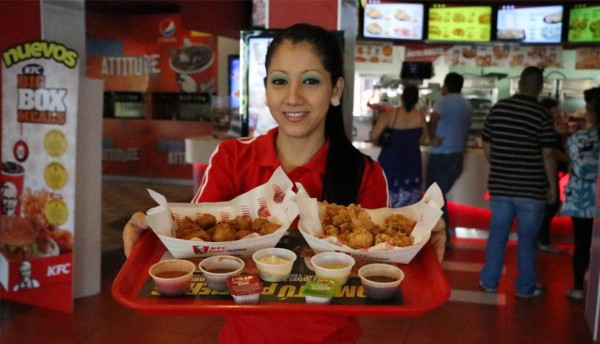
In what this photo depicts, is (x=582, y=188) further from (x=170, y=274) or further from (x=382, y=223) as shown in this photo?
→ (x=170, y=274)

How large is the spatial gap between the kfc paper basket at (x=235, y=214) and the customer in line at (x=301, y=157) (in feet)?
0.24

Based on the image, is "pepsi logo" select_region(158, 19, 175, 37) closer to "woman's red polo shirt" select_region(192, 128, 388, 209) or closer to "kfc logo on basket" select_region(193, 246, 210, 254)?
"woman's red polo shirt" select_region(192, 128, 388, 209)

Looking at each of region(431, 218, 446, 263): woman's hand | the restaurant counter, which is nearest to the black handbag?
the restaurant counter

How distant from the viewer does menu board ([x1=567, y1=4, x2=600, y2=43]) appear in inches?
260

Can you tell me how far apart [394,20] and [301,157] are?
5417 mm

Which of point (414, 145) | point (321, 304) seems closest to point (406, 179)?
point (414, 145)

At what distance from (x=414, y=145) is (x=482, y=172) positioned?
114 centimetres

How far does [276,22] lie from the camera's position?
13.8ft

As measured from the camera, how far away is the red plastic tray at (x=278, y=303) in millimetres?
1288

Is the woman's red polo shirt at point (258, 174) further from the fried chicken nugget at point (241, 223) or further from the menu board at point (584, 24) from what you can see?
the menu board at point (584, 24)

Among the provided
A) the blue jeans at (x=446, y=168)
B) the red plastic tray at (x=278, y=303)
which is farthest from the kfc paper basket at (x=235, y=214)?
the blue jeans at (x=446, y=168)

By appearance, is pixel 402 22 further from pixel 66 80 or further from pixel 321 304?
pixel 321 304

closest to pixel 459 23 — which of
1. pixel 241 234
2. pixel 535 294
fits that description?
pixel 535 294

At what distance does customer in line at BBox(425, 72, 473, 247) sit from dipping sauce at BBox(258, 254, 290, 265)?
14.7ft
